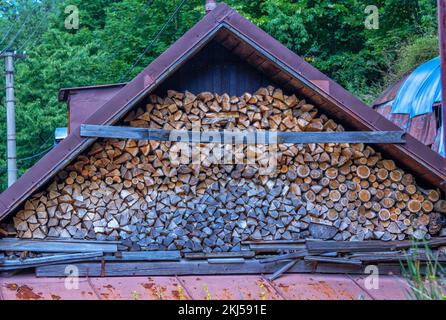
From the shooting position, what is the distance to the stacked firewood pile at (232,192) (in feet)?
22.7

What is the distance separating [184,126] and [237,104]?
70 centimetres

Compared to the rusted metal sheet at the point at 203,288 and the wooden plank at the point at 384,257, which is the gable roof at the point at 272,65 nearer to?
the wooden plank at the point at 384,257

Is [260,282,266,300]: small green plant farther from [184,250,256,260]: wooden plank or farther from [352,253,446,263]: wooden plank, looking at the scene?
[352,253,446,263]: wooden plank

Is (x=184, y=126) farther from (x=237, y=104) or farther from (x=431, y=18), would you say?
(x=431, y=18)

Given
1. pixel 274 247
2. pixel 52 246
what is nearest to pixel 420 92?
pixel 274 247

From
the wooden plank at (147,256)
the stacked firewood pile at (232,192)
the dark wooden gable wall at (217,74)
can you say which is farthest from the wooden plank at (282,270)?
the dark wooden gable wall at (217,74)

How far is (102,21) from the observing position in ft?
90.7

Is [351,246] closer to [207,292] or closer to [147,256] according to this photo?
[207,292]

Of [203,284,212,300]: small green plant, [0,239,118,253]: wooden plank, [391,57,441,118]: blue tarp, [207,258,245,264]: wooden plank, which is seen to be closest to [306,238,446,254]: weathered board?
[207,258,245,264]: wooden plank

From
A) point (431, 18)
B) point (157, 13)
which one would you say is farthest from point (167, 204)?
point (157, 13)

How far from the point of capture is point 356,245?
7.03m

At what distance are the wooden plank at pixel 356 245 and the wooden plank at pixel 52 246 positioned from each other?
2276 mm

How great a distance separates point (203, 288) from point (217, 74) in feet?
8.71
